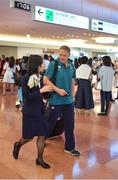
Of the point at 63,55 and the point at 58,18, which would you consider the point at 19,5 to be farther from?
the point at 63,55

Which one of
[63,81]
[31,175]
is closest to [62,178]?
[31,175]

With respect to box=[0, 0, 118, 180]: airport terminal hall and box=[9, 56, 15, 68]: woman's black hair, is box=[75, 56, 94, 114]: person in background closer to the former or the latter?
box=[0, 0, 118, 180]: airport terminal hall

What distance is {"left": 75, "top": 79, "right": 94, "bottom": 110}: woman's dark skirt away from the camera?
661 centimetres

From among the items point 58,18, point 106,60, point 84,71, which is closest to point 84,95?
point 84,71

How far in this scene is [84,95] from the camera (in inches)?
262

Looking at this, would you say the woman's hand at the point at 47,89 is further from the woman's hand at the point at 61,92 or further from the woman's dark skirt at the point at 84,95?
the woman's dark skirt at the point at 84,95

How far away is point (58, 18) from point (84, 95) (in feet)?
7.29

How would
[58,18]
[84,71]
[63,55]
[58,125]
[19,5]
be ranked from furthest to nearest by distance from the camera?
[58,18]
[19,5]
[84,71]
[58,125]
[63,55]

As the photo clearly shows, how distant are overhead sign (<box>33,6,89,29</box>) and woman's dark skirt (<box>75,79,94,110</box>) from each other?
182 centimetres

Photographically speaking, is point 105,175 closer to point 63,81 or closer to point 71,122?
point 71,122

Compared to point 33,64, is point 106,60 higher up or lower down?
higher up

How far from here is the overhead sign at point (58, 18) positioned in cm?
687

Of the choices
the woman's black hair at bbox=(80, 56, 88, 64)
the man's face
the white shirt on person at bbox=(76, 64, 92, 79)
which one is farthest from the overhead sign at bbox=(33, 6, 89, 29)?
the man's face

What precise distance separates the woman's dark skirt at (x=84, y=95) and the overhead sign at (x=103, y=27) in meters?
2.63
